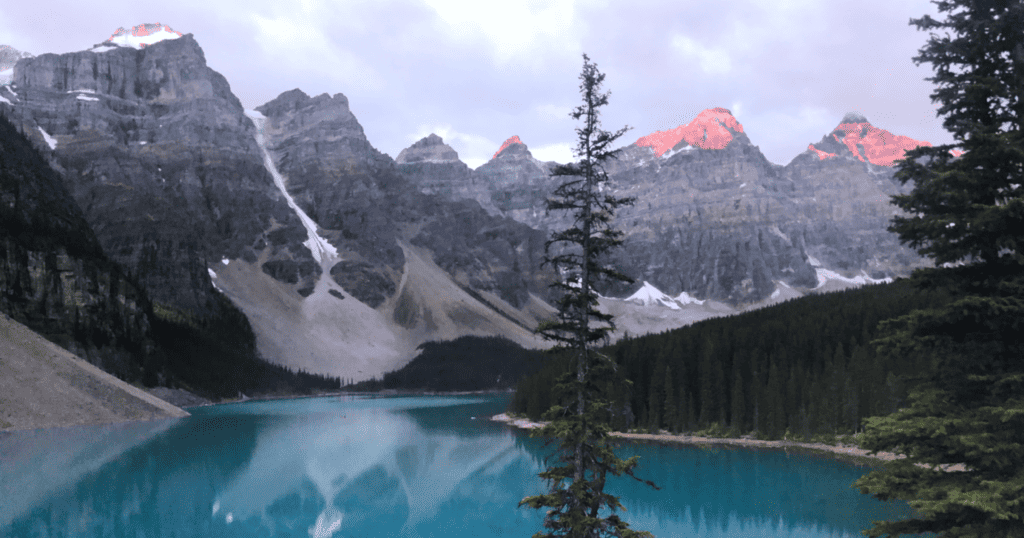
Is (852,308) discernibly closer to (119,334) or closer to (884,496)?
(884,496)

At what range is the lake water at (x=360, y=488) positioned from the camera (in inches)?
1731

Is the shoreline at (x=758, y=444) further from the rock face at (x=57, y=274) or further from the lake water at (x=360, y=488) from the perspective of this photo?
the rock face at (x=57, y=274)

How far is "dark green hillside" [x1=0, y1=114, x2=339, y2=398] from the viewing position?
123m

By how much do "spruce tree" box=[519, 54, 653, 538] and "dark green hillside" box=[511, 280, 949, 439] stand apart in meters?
65.9

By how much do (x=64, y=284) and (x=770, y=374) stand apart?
130m

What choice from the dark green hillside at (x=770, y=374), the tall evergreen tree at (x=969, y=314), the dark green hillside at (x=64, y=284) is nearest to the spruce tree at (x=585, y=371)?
the tall evergreen tree at (x=969, y=314)

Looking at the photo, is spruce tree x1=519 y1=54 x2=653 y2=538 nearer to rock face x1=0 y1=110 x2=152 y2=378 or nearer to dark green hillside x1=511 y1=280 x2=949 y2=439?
dark green hillside x1=511 y1=280 x2=949 y2=439

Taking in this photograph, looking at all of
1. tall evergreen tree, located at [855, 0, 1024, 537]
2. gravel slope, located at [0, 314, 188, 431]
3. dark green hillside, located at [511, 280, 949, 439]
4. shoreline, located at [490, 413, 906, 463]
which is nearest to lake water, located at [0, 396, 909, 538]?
gravel slope, located at [0, 314, 188, 431]

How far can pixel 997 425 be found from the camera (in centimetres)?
1176

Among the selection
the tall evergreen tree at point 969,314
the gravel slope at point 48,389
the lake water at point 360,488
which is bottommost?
the lake water at point 360,488

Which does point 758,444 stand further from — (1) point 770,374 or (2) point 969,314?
(2) point 969,314

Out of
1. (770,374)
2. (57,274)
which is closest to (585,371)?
(770,374)

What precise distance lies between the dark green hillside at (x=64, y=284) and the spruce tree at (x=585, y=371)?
A: 5030 inches

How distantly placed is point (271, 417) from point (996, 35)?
135 m
